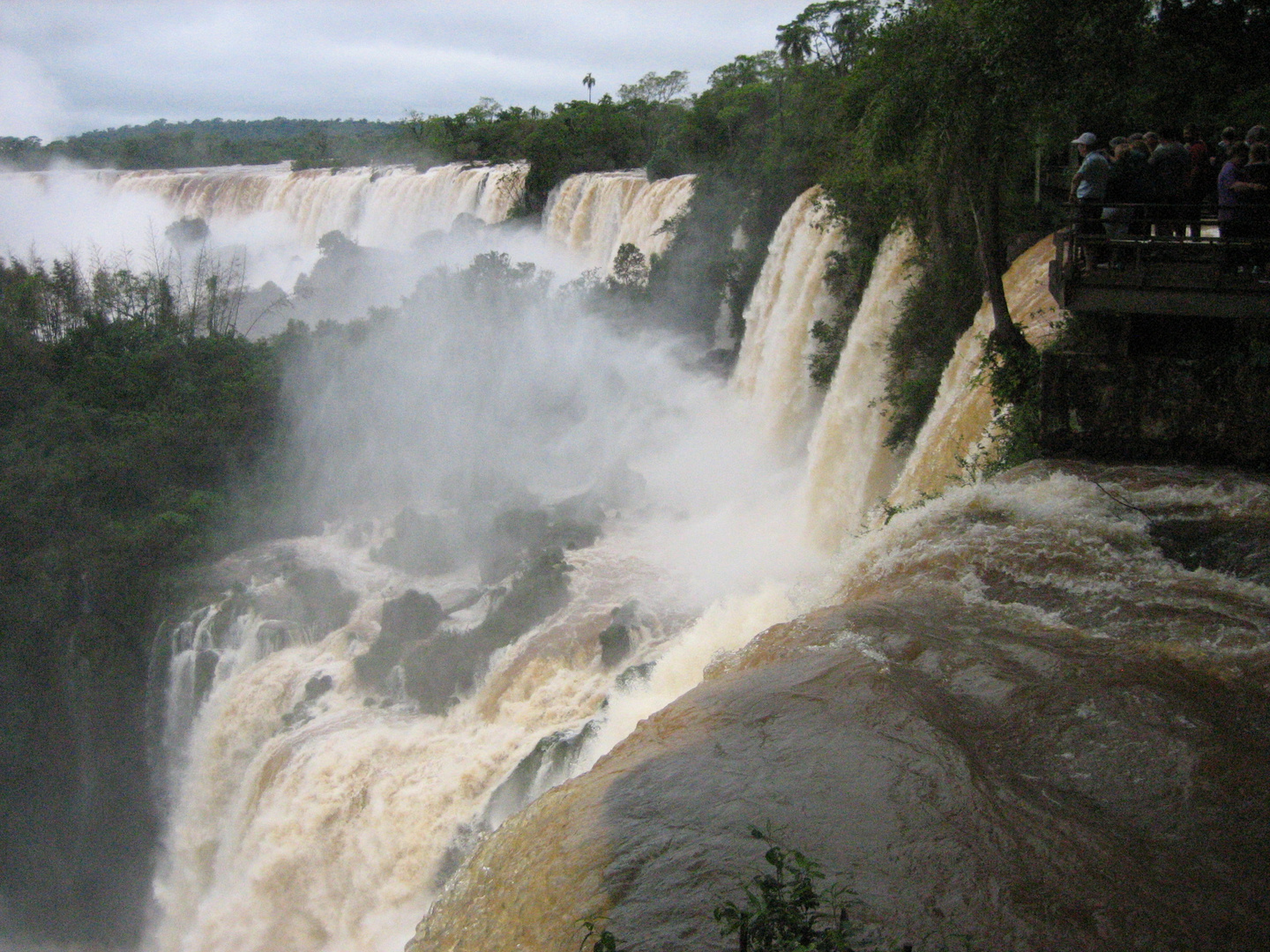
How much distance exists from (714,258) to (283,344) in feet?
36.6

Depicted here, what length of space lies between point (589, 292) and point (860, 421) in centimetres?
1336

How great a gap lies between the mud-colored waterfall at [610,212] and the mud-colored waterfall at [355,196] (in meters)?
4.34

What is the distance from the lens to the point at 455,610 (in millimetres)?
15492

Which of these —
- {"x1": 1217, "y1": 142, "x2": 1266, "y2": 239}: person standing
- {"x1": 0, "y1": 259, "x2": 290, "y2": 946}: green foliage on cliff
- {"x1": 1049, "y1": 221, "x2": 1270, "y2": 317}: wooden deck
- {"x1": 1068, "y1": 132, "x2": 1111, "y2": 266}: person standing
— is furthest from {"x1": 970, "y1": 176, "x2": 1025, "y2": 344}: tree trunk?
{"x1": 0, "y1": 259, "x2": 290, "y2": 946}: green foliage on cliff

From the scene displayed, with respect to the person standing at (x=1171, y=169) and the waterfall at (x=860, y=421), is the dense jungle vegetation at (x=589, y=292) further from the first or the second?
the person standing at (x=1171, y=169)

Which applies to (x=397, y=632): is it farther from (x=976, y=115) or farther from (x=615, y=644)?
(x=976, y=115)

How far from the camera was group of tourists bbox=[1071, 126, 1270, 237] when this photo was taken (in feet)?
23.0

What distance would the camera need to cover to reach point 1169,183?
763 cm

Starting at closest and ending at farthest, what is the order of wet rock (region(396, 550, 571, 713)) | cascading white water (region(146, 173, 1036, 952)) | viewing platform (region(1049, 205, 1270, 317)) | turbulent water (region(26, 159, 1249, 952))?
turbulent water (region(26, 159, 1249, 952))
viewing platform (region(1049, 205, 1270, 317))
cascading white water (region(146, 173, 1036, 952))
wet rock (region(396, 550, 571, 713))

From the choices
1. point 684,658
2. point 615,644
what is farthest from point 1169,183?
point 615,644

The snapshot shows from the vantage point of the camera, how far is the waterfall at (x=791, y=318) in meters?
16.9

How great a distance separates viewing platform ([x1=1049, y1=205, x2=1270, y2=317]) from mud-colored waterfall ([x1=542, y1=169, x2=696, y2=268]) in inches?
703

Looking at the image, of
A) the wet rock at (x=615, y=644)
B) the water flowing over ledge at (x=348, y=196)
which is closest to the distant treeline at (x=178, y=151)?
the water flowing over ledge at (x=348, y=196)

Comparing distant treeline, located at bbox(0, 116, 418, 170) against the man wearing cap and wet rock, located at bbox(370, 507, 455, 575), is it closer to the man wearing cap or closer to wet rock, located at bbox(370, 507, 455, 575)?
wet rock, located at bbox(370, 507, 455, 575)
